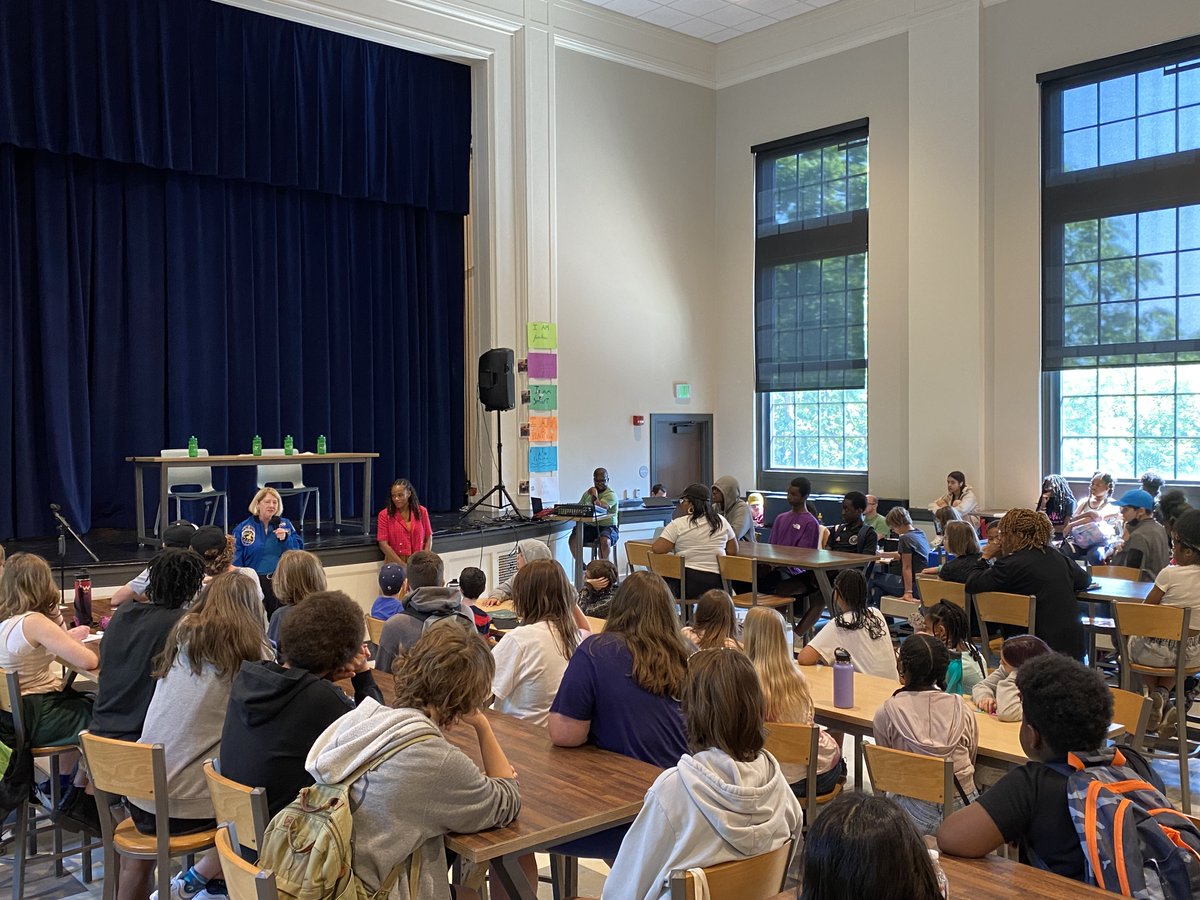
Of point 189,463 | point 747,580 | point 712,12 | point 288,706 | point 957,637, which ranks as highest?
point 712,12

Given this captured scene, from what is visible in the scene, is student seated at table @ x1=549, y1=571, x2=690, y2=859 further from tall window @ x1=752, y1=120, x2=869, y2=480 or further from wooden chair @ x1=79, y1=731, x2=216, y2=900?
tall window @ x1=752, y1=120, x2=869, y2=480

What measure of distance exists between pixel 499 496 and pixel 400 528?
7.95ft

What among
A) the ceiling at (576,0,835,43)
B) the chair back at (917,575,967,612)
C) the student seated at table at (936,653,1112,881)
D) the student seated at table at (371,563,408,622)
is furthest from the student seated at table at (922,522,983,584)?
the ceiling at (576,0,835,43)

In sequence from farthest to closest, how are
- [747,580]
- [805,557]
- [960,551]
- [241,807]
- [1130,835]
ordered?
[805,557]
[747,580]
[960,551]
[241,807]
[1130,835]

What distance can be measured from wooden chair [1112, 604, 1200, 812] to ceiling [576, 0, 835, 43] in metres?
7.83

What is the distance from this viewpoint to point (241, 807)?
7.95ft

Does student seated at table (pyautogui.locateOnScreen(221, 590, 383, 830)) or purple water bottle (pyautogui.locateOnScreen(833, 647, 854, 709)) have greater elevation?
student seated at table (pyautogui.locateOnScreen(221, 590, 383, 830))

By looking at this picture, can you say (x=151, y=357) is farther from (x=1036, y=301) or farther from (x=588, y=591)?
(x=1036, y=301)

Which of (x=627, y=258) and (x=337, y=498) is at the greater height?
(x=627, y=258)

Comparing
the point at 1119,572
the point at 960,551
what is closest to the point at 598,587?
the point at 960,551

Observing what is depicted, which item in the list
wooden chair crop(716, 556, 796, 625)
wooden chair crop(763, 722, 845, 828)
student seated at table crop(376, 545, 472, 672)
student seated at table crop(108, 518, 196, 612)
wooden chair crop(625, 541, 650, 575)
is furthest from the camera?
wooden chair crop(625, 541, 650, 575)

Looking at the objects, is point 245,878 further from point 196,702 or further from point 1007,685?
point 1007,685

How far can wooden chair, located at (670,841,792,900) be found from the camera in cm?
195

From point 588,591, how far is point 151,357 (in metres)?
5.45
